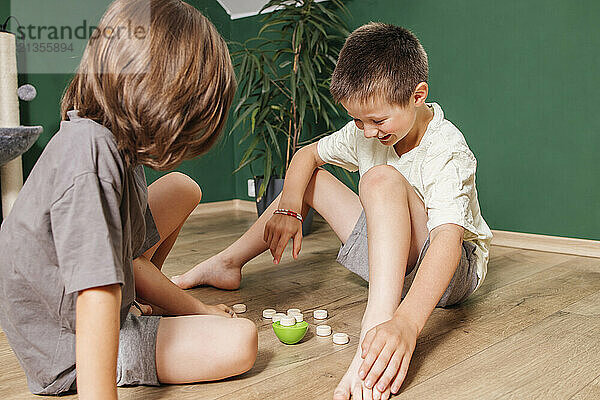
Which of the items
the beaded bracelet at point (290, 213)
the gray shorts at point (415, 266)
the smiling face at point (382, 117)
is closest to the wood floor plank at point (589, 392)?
the gray shorts at point (415, 266)

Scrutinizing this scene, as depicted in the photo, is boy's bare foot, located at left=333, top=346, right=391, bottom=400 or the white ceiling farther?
the white ceiling

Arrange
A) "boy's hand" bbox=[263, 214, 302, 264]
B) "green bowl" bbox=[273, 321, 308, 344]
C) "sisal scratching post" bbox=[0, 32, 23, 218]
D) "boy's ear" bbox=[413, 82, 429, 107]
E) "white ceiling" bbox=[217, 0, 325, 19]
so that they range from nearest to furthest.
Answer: "green bowl" bbox=[273, 321, 308, 344] < "boy's ear" bbox=[413, 82, 429, 107] < "boy's hand" bbox=[263, 214, 302, 264] < "sisal scratching post" bbox=[0, 32, 23, 218] < "white ceiling" bbox=[217, 0, 325, 19]

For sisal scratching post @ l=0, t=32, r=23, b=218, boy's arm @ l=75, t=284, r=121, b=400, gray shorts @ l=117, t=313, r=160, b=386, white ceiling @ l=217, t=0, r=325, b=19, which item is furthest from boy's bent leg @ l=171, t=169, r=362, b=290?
white ceiling @ l=217, t=0, r=325, b=19

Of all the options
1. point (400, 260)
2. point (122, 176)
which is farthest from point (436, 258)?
point (122, 176)

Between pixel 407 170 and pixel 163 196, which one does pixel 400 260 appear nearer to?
pixel 407 170

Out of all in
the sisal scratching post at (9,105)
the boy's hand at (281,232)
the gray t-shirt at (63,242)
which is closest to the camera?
the gray t-shirt at (63,242)

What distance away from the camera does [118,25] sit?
81 cm

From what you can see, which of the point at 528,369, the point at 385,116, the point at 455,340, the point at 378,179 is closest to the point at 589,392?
the point at 528,369

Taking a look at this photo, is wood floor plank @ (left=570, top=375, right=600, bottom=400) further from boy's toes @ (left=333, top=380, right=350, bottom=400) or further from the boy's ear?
the boy's ear

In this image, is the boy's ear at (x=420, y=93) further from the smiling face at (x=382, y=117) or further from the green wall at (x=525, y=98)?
the green wall at (x=525, y=98)

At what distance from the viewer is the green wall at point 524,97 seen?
2.07 metres

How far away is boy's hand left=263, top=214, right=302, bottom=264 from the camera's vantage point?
4.52 ft

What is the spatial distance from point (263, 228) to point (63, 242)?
85 cm

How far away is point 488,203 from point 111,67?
1.87 metres
